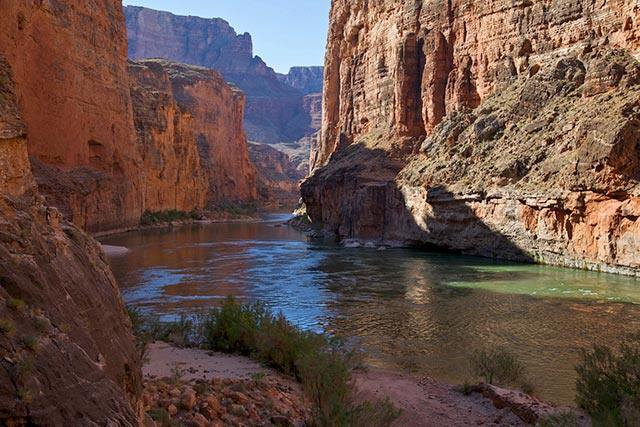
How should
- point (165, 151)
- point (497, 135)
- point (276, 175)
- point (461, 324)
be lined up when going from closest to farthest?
point (461, 324) → point (497, 135) → point (165, 151) → point (276, 175)

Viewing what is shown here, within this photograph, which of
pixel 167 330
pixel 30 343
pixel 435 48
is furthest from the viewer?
pixel 435 48

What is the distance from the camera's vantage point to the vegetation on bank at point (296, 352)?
18.1 feet

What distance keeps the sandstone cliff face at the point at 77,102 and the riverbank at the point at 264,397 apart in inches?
940

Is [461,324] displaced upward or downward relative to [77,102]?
downward

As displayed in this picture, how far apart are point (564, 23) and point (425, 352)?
93.4 feet

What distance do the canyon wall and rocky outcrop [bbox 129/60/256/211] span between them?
19693mm

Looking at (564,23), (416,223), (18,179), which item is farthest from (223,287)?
(564,23)

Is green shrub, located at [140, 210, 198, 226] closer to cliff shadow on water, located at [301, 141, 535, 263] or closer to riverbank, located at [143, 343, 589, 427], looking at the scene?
cliff shadow on water, located at [301, 141, 535, 263]

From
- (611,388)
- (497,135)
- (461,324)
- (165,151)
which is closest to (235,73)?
(165,151)

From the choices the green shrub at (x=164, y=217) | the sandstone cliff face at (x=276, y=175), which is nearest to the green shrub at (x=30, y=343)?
the green shrub at (x=164, y=217)

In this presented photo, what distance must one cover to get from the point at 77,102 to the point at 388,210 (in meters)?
22.2

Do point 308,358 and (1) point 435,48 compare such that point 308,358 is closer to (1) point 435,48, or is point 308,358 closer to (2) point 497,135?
(2) point 497,135

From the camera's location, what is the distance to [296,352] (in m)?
8.06

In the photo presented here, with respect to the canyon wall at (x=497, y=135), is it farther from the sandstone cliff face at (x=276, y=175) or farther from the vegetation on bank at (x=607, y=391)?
the sandstone cliff face at (x=276, y=175)
